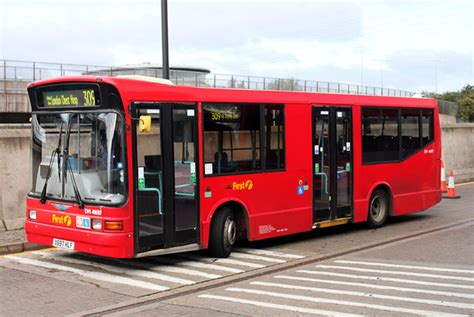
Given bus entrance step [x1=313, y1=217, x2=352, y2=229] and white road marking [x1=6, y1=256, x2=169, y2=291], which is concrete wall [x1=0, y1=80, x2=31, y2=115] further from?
bus entrance step [x1=313, y1=217, x2=352, y2=229]

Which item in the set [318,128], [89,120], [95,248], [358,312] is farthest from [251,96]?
[358,312]

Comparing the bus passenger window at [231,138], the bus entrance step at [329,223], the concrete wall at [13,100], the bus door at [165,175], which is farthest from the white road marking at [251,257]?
the concrete wall at [13,100]

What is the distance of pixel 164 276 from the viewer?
29.5 feet

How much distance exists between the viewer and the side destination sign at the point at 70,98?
911 centimetres

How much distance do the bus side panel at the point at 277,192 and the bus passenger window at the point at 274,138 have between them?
0.43ft

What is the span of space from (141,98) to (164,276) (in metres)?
2.62

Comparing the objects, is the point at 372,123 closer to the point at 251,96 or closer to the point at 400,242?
the point at 400,242

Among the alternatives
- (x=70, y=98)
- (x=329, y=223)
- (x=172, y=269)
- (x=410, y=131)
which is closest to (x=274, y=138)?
(x=329, y=223)

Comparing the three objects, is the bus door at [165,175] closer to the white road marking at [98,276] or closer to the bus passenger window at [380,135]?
the white road marking at [98,276]

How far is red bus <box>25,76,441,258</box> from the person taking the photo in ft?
29.2

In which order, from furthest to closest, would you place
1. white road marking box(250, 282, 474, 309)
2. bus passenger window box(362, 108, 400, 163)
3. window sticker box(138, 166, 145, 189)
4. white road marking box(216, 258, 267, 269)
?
1. bus passenger window box(362, 108, 400, 163)
2. white road marking box(216, 258, 267, 269)
3. window sticker box(138, 166, 145, 189)
4. white road marking box(250, 282, 474, 309)

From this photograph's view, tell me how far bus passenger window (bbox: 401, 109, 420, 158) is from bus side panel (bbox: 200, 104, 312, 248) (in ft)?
10.9

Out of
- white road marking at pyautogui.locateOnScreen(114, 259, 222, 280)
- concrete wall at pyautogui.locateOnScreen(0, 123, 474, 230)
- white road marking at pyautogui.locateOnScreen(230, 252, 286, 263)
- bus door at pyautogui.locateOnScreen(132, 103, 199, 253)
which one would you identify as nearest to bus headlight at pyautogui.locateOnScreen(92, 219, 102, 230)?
bus door at pyautogui.locateOnScreen(132, 103, 199, 253)

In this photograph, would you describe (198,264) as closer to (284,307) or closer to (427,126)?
(284,307)
